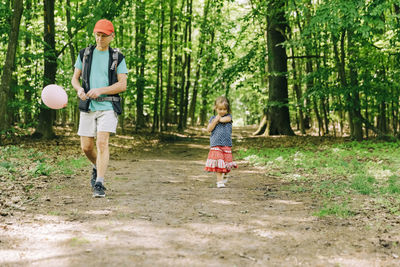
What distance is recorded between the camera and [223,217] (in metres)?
4.73

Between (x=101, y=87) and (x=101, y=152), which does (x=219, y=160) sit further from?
(x=101, y=87)

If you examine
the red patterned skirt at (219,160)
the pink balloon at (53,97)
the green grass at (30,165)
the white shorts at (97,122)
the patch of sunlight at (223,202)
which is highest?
the pink balloon at (53,97)

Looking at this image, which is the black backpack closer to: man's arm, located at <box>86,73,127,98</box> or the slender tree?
man's arm, located at <box>86,73,127,98</box>

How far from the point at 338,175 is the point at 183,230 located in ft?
16.4

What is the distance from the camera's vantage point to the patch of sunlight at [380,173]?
7582mm

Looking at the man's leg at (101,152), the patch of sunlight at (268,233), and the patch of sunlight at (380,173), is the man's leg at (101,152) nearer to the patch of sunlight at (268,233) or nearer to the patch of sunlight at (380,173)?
the patch of sunlight at (268,233)

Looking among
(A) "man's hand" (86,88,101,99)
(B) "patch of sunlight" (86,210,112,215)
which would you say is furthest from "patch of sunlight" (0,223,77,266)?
(A) "man's hand" (86,88,101,99)

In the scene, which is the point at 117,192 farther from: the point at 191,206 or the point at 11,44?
the point at 11,44

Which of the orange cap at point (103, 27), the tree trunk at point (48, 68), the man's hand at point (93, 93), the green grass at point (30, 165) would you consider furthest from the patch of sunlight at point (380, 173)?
the tree trunk at point (48, 68)

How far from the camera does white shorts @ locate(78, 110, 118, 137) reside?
5.68m

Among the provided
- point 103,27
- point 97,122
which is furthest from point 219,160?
point 103,27

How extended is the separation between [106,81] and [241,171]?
4988 millimetres

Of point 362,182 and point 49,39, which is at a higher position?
point 49,39

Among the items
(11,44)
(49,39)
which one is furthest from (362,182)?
(49,39)
